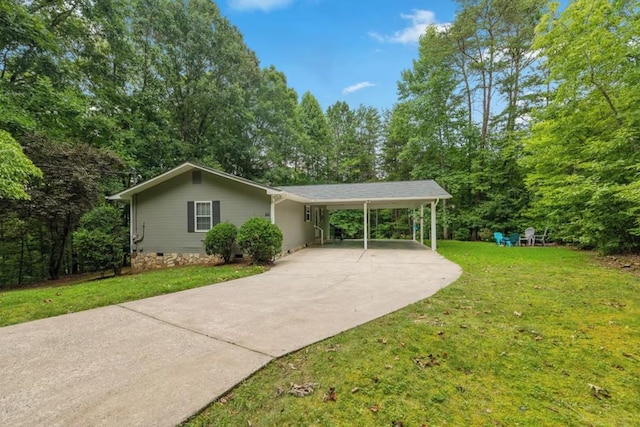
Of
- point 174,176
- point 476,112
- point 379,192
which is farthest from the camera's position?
point 476,112

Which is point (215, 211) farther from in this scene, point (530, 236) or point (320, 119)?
point (320, 119)

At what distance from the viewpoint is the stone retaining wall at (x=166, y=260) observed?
34.7 feet

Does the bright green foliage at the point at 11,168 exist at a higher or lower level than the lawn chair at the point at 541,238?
higher

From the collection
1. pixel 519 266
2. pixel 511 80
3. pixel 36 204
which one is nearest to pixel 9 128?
pixel 36 204

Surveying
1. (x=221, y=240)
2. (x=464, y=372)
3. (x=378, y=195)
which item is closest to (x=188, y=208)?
(x=221, y=240)

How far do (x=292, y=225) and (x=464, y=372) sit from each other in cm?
1014

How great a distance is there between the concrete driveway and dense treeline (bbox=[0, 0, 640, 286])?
5.30m

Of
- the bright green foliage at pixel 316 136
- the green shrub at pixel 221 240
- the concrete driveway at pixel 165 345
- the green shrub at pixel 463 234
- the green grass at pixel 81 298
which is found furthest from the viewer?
the bright green foliage at pixel 316 136

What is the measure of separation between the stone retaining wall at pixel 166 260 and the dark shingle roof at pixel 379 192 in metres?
4.80

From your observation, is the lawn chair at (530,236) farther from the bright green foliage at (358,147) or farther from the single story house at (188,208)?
the bright green foliage at (358,147)

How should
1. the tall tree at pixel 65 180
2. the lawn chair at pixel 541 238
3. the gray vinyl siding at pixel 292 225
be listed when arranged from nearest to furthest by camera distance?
the tall tree at pixel 65 180 < the gray vinyl siding at pixel 292 225 < the lawn chair at pixel 541 238

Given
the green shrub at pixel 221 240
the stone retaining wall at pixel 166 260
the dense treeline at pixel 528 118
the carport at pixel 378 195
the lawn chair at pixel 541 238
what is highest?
the dense treeline at pixel 528 118

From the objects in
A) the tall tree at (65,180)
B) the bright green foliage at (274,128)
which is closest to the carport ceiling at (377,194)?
the bright green foliage at (274,128)

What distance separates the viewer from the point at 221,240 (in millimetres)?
9375
